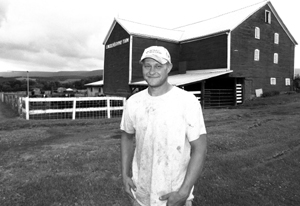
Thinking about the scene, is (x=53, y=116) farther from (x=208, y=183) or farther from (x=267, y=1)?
(x=267, y=1)

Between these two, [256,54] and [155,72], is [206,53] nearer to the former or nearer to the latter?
[256,54]

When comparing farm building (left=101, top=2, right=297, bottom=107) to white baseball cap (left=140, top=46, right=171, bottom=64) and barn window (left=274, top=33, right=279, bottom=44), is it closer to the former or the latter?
barn window (left=274, top=33, right=279, bottom=44)

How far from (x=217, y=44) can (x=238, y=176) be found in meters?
21.4

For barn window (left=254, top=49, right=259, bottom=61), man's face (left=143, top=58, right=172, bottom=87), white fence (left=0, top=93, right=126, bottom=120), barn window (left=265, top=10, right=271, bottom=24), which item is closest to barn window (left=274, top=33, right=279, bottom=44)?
barn window (left=265, top=10, right=271, bottom=24)

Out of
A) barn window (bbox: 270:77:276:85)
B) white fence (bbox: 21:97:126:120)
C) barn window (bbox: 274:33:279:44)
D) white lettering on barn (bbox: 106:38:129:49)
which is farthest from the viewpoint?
barn window (bbox: 274:33:279:44)

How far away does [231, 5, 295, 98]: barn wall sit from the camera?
995 inches

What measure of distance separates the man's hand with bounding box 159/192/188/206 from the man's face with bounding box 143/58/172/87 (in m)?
0.97

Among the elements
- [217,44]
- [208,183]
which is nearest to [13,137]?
[208,183]

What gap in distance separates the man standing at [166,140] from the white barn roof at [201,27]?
23967 mm

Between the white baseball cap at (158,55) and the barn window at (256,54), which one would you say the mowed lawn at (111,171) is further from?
the barn window at (256,54)

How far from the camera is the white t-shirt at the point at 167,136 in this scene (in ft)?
7.43

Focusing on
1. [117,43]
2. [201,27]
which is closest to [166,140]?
[117,43]

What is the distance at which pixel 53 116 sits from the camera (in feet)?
47.7

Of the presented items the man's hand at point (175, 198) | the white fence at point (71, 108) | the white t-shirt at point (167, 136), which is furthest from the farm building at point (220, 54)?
the man's hand at point (175, 198)
